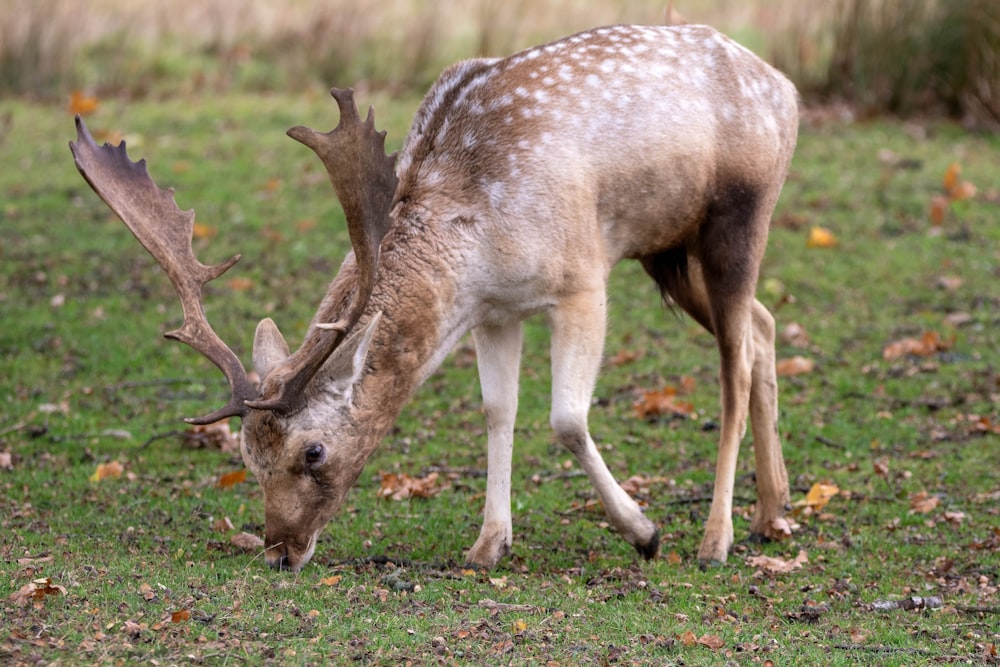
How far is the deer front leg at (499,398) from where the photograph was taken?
6502 millimetres

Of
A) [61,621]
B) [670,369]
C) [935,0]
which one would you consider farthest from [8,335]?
[935,0]

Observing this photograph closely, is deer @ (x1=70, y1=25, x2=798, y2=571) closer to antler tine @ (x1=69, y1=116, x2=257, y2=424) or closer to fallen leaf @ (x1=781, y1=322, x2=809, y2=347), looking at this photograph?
antler tine @ (x1=69, y1=116, x2=257, y2=424)

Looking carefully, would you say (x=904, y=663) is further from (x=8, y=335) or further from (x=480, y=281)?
(x=8, y=335)

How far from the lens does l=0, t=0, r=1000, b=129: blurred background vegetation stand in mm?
14891

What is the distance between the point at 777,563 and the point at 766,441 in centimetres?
87

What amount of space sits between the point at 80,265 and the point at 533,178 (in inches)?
249

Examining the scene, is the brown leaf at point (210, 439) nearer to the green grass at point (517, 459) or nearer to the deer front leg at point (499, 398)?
the green grass at point (517, 459)

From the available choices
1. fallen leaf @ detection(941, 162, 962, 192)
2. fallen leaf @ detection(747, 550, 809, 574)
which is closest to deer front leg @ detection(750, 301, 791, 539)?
fallen leaf @ detection(747, 550, 809, 574)

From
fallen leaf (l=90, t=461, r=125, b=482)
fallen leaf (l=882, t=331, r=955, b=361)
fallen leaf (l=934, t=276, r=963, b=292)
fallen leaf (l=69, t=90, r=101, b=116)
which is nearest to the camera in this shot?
fallen leaf (l=90, t=461, r=125, b=482)

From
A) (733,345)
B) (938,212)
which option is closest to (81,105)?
(938,212)

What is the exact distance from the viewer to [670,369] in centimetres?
942

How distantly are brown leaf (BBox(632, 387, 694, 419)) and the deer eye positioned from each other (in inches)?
132

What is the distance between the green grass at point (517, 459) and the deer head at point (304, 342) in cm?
37

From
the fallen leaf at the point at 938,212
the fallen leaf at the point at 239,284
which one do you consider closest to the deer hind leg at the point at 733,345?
the fallen leaf at the point at 239,284
